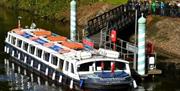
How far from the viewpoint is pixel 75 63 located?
187ft

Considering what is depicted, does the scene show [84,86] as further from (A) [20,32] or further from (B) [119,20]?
(B) [119,20]

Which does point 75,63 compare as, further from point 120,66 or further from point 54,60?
point 54,60

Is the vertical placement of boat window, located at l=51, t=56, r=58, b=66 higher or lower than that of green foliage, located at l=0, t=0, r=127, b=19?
lower

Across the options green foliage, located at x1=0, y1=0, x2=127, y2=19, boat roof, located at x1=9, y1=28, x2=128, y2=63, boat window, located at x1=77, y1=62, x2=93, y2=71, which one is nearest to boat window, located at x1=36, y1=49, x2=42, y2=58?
boat roof, located at x1=9, y1=28, x2=128, y2=63

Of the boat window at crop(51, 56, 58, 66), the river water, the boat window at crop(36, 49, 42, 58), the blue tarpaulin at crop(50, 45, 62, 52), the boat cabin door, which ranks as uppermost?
the blue tarpaulin at crop(50, 45, 62, 52)

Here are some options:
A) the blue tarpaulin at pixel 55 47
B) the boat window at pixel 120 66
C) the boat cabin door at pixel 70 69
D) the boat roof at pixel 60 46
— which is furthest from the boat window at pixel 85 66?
the blue tarpaulin at pixel 55 47

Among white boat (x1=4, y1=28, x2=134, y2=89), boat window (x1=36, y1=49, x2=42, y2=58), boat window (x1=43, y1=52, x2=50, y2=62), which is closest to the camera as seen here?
white boat (x1=4, y1=28, x2=134, y2=89)

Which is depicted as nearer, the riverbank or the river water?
the river water

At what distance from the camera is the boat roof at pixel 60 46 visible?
58594 mm

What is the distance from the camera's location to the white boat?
55688mm

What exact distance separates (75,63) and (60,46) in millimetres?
7557

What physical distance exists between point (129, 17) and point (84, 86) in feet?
99.1

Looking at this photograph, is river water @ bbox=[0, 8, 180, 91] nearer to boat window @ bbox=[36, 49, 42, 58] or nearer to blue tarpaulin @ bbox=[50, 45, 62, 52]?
boat window @ bbox=[36, 49, 42, 58]

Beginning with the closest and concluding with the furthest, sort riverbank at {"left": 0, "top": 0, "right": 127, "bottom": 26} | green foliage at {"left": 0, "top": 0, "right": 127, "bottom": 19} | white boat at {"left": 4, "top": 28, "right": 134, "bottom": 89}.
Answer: white boat at {"left": 4, "top": 28, "right": 134, "bottom": 89} → riverbank at {"left": 0, "top": 0, "right": 127, "bottom": 26} → green foliage at {"left": 0, "top": 0, "right": 127, "bottom": 19}
